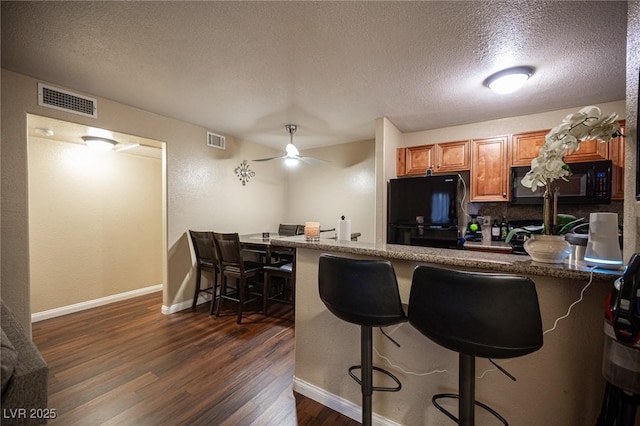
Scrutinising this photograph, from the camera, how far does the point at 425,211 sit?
3037mm

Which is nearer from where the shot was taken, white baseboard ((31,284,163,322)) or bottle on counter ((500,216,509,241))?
white baseboard ((31,284,163,322))

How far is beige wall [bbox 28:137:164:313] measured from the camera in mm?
3000

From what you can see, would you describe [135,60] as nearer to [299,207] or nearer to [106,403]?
[106,403]

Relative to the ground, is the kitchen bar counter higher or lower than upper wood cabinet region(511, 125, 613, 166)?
lower

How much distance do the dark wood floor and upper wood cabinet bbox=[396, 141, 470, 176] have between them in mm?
2496

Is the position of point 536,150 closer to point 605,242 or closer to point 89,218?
point 605,242

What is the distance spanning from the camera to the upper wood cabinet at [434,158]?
3.22 meters

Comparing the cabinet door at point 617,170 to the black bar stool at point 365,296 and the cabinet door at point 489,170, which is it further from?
the black bar stool at point 365,296

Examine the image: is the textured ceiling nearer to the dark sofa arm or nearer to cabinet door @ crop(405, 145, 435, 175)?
cabinet door @ crop(405, 145, 435, 175)

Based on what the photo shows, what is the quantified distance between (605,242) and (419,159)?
8.50ft

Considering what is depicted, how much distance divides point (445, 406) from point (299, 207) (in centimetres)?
398

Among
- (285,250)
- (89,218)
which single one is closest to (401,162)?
(285,250)

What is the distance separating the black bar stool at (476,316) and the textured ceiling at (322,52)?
1.49 metres

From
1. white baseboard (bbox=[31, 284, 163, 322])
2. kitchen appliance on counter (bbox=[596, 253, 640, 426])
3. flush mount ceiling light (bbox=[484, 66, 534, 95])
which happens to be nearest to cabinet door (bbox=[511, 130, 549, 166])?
flush mount ceiling light (bbox=[484, 66, 534, 95])
